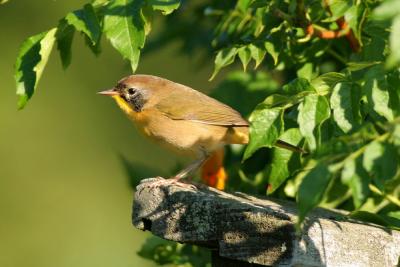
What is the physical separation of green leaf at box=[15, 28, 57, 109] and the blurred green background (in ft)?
26.7

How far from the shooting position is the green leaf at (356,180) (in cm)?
267

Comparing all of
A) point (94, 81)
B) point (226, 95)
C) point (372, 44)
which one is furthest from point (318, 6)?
point (94, 81)

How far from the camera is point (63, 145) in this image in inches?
528

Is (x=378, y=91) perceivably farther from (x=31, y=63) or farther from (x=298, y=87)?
(x=31, y=63)

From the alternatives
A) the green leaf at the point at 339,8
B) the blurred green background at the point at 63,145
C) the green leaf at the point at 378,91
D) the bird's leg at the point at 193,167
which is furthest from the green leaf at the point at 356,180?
the blurred green background at the point at 63,145

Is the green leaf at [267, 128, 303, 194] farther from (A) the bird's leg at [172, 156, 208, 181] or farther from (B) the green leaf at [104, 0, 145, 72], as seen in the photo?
(A) the bird's leg at [172, 156, 208, 181]

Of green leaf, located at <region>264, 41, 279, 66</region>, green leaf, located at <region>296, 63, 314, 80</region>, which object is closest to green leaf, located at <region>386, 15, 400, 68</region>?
green leaf, located at <region>264, 41, 279, 66</region>

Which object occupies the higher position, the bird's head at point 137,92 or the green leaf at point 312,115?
the green leaf at point 312,115

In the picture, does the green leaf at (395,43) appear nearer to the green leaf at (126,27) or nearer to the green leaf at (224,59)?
the green leaf at (126,27)

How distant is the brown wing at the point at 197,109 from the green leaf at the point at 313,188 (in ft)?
8.51

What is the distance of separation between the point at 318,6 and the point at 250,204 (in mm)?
1117

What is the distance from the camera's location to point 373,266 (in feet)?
11.3

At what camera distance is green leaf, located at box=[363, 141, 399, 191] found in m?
2.67

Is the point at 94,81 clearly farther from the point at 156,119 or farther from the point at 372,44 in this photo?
the point at 372,44
